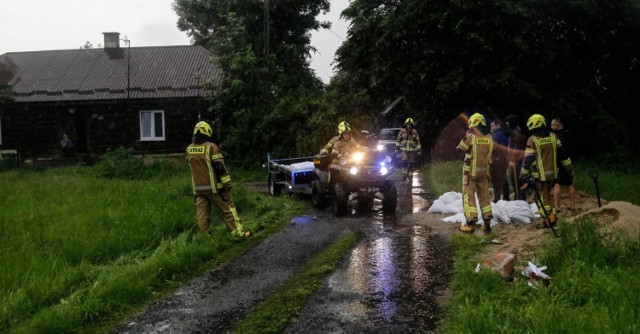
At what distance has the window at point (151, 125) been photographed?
1021 inches

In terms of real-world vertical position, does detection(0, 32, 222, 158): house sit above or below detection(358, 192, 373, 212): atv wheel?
above

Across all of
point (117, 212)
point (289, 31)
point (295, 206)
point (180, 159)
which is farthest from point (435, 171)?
point (289, 31)

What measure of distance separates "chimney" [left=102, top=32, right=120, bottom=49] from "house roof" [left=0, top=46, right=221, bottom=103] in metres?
0.21

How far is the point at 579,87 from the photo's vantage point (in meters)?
20.3

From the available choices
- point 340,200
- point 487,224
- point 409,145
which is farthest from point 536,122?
point 409,145

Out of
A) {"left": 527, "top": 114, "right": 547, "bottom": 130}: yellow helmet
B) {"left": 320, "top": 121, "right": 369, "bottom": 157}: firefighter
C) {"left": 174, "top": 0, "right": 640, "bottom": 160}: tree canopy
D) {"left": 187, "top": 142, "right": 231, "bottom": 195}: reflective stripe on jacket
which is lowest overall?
{"left": 187, "top": 142, "right": 231, "bottom": 195}: reflective stripe on jacket

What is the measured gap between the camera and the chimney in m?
29.0

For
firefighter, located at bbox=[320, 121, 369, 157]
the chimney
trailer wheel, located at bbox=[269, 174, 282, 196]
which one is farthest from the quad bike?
the chimney

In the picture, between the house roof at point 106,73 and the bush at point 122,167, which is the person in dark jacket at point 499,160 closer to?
the bush at point 122,167

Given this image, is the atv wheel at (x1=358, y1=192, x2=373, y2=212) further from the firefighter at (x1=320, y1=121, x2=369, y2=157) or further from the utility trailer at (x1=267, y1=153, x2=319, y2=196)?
the utility trailer at (x1=267, y1=153, x2=319, y2=196)

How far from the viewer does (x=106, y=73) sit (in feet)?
88.8

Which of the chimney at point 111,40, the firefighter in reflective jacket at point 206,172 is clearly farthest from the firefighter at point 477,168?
the chimney at point 111,40

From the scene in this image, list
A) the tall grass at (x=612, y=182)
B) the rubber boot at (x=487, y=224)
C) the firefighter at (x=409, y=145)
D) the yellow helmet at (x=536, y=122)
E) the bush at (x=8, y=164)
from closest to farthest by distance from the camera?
the yellow helmet at (x=536, y=122) → the rubber boot at (x=487, y=224) → the tall grass at (x=612, y=182) → the firefighter at (x=409, y=145) → the bush at (x=8, y=164)

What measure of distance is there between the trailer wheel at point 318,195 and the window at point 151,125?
16655 mm
